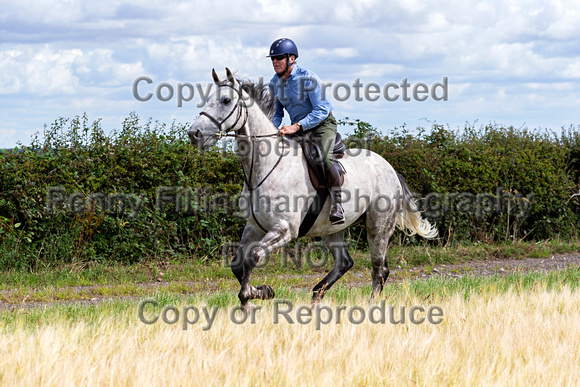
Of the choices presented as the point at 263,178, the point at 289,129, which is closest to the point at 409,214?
the point at 289,129

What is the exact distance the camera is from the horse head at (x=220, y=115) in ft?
22.0

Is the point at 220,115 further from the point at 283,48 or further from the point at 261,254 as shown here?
the point at 261,254

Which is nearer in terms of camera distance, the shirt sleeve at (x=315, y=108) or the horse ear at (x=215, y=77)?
the horse ear at (x=215, y=77)

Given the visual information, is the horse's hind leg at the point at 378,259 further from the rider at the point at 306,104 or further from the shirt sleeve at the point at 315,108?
the shirt sleeve at the point at 315,108

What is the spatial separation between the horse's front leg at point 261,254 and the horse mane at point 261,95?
1.40 metres

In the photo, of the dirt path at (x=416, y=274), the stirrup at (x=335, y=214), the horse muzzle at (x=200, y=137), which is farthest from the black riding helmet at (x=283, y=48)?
the dirt path at (x=416, y=274)

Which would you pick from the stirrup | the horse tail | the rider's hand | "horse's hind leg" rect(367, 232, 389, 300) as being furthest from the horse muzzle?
the horse tail

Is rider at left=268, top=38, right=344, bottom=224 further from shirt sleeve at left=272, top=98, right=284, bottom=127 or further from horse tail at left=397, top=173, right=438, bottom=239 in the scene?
horse tail at left=397, top=173, right=438, bottom=239

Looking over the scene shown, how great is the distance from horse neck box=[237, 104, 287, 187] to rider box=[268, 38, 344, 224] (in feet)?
0.76

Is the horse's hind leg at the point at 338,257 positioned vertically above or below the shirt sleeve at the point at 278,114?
below

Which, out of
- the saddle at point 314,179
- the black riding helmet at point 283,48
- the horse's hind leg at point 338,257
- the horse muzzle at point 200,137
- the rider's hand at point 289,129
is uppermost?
the black riding helmet at point 283,48

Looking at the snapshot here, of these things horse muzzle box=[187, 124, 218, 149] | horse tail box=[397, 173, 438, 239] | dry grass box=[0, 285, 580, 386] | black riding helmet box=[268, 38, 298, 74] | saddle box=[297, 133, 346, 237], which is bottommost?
dry grass box=[0, 285, 580, 386]

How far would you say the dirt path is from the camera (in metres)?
9.65

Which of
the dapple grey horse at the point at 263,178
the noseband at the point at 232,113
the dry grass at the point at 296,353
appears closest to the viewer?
the dry grass at the point at 296,353
